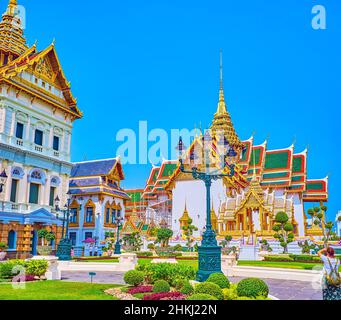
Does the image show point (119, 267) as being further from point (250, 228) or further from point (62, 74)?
point (62, 74)

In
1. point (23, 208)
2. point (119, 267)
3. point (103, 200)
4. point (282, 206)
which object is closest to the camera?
point (119, 267)

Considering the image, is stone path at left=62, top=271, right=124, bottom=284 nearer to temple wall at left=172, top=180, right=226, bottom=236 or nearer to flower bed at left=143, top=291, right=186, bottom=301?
flower bed at left=143, top=291, right=186, bottom=301

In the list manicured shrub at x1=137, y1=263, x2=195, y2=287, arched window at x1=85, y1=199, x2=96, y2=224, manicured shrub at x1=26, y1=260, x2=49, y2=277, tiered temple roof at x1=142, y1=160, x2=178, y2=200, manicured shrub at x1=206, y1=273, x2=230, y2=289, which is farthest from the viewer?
tiered temple roof at x1=142, y1=160, x2=178, y2=200

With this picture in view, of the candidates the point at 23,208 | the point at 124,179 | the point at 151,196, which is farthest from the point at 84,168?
the point at 23,208

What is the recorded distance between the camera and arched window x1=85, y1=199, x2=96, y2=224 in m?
40.6

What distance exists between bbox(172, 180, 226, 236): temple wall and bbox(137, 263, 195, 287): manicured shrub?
29035 millimetres

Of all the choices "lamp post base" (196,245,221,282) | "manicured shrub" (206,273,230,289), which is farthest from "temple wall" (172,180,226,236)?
"manicured shrub" (206,273,230,289)

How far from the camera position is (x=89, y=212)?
4097cm

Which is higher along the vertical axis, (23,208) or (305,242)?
(23,208)

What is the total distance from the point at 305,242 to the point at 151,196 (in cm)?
2684

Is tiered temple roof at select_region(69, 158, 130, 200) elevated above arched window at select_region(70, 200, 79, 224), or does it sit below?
above

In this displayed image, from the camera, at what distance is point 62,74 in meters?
34.4

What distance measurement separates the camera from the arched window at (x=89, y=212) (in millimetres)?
40625
